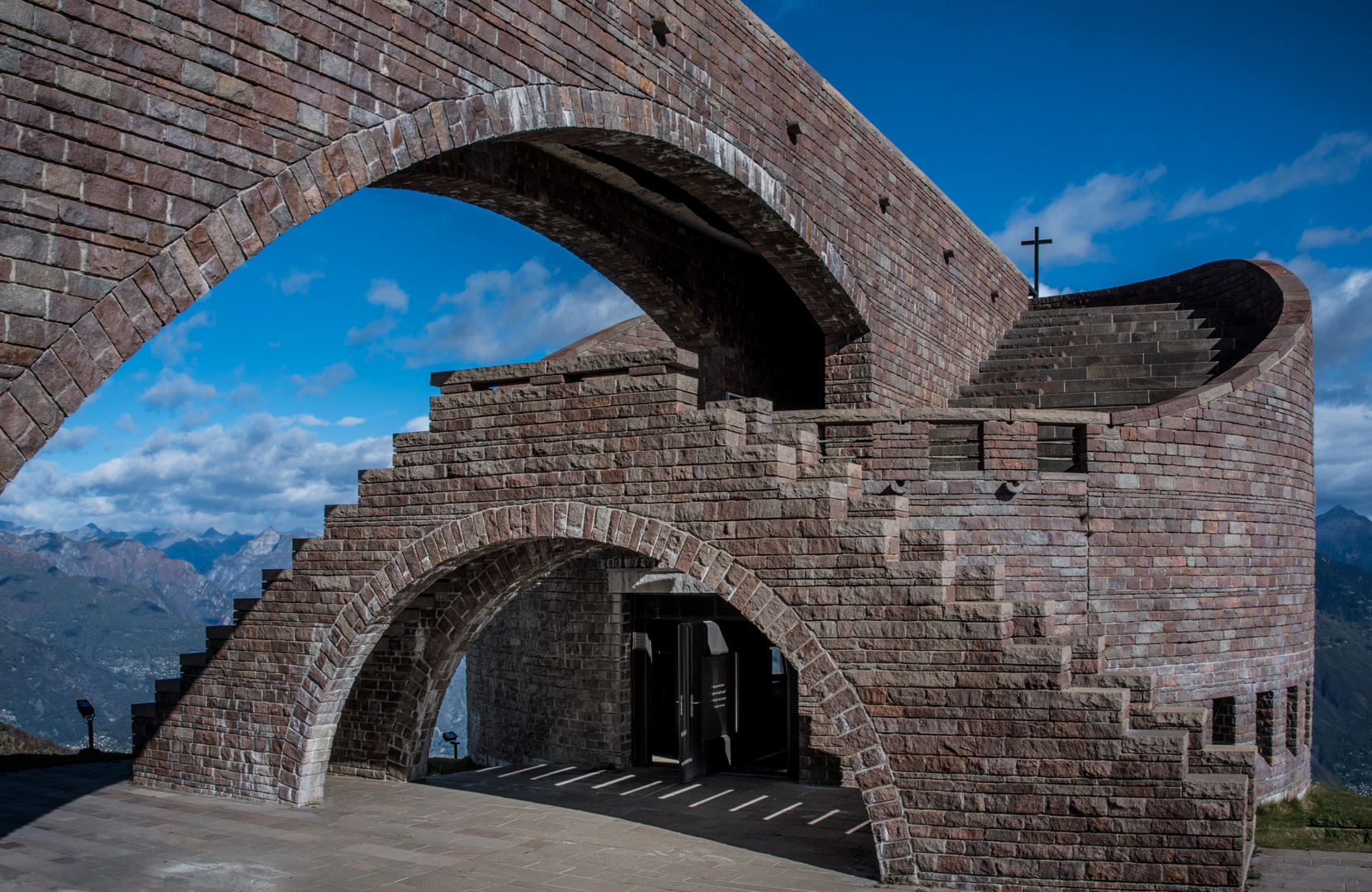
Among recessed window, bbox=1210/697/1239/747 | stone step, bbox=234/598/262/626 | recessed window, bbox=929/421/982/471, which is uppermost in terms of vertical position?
recessed window, bbox=929/421/982/471

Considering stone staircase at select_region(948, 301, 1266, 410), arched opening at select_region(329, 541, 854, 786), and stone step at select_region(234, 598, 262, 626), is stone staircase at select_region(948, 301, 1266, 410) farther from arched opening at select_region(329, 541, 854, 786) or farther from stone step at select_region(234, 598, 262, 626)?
stone step at select_region(234, 598, 262, 626)

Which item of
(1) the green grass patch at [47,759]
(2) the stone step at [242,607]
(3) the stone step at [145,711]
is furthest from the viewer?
(1) the green grass patch at [47,759]

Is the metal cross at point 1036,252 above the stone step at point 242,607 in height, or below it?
above

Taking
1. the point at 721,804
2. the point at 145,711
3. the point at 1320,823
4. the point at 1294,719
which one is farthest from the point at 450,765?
the point at 1294,719

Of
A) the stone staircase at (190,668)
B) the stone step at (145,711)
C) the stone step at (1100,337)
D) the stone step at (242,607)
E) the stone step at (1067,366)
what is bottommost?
A: the stone step at (145,711)

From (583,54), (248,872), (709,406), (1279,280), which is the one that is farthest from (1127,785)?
(1279,280)

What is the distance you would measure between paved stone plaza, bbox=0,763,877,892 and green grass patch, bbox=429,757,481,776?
82.2 inches

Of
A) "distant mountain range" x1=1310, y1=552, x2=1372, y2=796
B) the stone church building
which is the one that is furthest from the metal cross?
"distant mountain range" x1=1310, y1=552, x2=1372, y2=796

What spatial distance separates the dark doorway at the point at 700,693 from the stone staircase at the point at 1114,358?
4.32 meters

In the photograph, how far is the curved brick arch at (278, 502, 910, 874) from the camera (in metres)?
7.27

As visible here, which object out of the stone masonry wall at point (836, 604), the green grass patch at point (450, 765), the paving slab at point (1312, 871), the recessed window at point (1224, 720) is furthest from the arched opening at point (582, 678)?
the recessed window at point (1224, 720)

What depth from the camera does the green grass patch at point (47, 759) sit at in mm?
12258

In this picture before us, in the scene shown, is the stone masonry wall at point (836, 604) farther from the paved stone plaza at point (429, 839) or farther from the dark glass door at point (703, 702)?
the dark glass door at point (703, 702)

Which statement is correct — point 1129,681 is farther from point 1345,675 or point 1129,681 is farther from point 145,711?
point 1345,675
